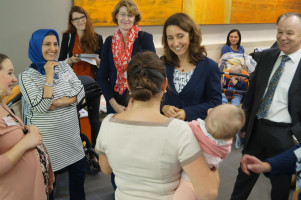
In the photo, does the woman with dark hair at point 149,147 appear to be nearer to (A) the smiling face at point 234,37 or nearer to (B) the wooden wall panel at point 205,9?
(B) the wooden wall panel at point 205,9

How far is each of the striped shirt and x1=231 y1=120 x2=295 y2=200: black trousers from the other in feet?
4.92

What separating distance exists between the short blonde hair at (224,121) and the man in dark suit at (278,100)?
116 cm

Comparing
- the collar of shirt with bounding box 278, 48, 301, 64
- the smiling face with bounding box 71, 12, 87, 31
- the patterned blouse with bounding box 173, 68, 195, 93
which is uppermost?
the smiling face with bounding box 71, 12, 87, 31

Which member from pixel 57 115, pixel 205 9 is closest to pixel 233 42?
pixel 205 9

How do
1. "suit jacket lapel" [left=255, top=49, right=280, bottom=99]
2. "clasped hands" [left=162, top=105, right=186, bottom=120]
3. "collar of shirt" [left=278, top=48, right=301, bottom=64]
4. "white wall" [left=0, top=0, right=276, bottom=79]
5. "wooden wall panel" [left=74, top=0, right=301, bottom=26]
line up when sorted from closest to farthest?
"clasped hands" [left=162, top=105, right=186, bottom=120] < "collar of shirt" [left=278, top=48, right=301, bottom=64] < "suit jacket lapel" [left=255, top=49, right=280, bottom=99] < "white wall" [left=0, top=0, right=276, bottom=79] < "wooden wall panel" [left=74, top=0, right=301, bottom=26]

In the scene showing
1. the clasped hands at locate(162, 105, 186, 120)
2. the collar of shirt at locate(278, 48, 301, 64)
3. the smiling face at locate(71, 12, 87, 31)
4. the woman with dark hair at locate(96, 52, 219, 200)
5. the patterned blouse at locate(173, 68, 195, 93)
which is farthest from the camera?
the smiling face at locate(71, 12, 87, 31)

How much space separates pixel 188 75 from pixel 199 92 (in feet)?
0.50

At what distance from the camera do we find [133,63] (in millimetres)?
1243

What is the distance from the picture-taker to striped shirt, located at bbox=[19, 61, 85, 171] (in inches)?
83.0

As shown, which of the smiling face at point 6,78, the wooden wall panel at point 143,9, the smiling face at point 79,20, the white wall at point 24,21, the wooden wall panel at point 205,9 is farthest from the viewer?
the wooden wall panel at point 205,9

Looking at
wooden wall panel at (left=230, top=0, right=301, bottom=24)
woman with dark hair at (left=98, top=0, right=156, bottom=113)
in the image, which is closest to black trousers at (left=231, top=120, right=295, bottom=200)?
woman with dark hair at (left=98, top=0, right=156, bottom=113)

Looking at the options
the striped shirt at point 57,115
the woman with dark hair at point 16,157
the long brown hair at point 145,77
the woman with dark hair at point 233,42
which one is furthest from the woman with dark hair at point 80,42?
the woman with dark hair at point 233,42

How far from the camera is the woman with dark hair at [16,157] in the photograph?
155 centimetres

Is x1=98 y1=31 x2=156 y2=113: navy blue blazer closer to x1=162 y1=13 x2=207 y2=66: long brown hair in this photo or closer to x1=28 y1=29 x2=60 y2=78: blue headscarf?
x1=162 y1=13 x2=207 y2=66: long brown hair
